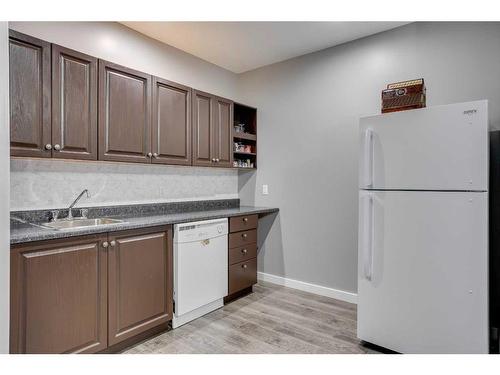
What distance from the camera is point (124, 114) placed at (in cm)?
237

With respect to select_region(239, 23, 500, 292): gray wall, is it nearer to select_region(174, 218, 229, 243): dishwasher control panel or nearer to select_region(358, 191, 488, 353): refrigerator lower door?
select_region(358, 191, 488, 353): refrigerator lower door

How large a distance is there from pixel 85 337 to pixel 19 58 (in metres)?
1.75

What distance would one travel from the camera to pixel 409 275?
77.8 inches

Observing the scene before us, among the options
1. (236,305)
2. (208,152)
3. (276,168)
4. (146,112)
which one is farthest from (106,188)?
(276,168)

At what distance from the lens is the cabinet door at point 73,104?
1967 millimetres

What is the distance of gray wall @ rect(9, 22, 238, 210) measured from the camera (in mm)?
2160

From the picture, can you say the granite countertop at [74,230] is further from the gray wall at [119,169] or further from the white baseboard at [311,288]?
the white baseboard at [311,288]

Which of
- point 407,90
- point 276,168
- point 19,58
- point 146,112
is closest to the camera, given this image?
point 19,58

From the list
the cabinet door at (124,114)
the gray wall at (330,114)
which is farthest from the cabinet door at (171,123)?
the gray wall at (330,114)

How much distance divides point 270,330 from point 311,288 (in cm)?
99

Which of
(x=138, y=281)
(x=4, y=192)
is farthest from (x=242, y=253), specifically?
(x=4, y=192)

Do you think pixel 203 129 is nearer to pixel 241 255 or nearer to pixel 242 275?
pixel 241 255
